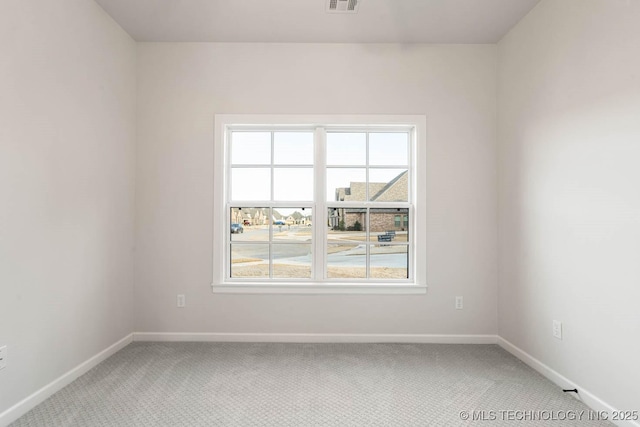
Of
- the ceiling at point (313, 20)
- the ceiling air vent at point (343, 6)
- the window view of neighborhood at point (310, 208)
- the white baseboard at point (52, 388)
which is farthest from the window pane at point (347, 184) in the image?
the white baseboard at point (52, 388)

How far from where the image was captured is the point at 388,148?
11.6 feet

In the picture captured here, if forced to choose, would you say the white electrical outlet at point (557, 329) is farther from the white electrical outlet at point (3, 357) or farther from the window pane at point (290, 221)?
the white electrical outlet at point (3, 357)

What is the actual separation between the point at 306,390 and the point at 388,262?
1.52 metres

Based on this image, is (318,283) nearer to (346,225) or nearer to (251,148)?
(346,225)

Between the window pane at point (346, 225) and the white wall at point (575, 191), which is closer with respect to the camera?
the white wall at point (575, 191)

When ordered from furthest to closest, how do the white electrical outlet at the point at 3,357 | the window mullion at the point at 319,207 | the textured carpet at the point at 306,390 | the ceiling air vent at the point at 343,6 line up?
the window mullion at the point at 319,207, the ceiling air vent at the point at 343,6, the textured carpet at the point at 306,390, the white electrical outlet at the point at 3,357

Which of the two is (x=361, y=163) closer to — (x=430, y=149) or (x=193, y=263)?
(x=430, y=149)

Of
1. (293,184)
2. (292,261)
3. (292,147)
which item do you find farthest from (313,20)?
(292,261)

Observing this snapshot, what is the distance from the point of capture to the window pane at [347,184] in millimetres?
3539

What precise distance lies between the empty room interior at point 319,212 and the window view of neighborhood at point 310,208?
0.02 metres

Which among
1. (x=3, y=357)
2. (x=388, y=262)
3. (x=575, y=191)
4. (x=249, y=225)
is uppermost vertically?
(x=575, y=191)

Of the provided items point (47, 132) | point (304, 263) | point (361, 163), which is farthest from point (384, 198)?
point (47, 132)

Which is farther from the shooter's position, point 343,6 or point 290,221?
point 290,221

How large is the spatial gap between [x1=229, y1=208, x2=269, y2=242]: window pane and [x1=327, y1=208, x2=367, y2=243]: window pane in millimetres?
642
